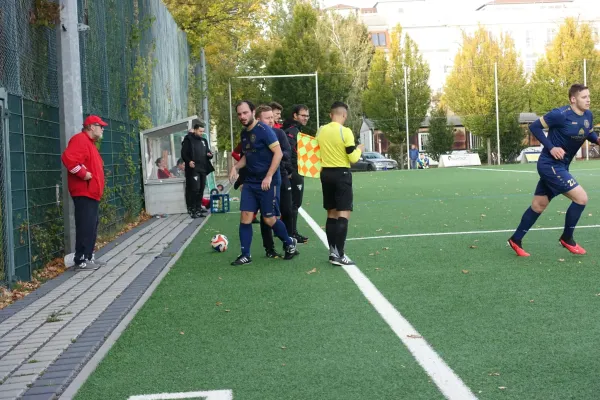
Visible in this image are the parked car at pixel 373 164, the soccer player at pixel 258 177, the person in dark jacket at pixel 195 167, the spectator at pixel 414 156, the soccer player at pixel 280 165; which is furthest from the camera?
the spectator at pixel 414 156

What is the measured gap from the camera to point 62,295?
8391 millimetres

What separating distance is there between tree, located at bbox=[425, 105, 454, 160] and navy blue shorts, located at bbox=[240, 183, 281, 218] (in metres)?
54.9

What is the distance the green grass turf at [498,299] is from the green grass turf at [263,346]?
393mm

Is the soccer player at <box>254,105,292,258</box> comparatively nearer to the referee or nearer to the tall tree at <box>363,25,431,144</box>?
the referee

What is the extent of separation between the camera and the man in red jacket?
32.2 feet

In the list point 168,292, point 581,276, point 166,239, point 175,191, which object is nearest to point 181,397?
point 168,292

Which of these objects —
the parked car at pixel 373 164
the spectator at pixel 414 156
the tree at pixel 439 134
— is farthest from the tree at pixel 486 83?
the parked car at pixel 373 164

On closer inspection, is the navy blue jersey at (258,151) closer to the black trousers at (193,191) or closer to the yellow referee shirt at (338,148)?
the yellow referee shirt at (338,148)

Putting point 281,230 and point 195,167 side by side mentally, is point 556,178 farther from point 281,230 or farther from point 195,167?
point 195,167

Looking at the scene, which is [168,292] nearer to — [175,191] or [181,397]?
[181,397]

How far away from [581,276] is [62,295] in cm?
504

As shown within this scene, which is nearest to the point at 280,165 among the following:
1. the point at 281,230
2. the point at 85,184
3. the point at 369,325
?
the point at 281,230

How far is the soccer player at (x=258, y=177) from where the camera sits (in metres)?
9.69

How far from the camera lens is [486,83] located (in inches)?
2443
